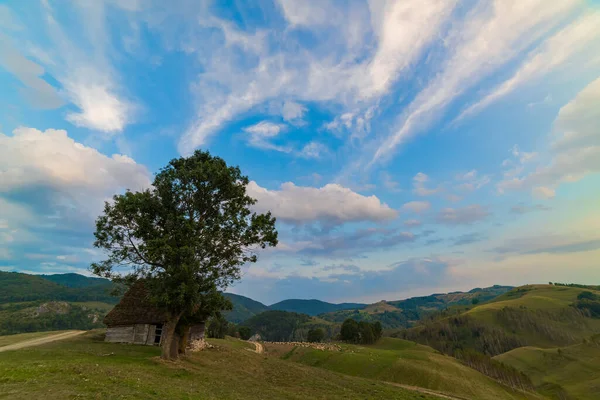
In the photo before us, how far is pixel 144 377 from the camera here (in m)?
23.0

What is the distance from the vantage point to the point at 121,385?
1922cm

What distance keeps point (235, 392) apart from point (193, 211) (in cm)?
2038

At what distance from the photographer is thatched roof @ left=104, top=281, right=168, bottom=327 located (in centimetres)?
4253

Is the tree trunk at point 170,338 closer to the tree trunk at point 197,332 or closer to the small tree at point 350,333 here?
the tree trunk at point 197,332

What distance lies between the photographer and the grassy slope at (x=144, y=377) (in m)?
17.3

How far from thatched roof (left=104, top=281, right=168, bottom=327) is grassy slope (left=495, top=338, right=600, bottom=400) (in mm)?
110059

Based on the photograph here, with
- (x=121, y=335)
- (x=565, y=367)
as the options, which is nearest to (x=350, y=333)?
(x=565, y=367)

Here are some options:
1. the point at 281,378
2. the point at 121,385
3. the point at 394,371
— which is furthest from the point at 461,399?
the point at 121,385

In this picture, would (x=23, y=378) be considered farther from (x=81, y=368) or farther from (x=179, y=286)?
(x=179, y=286)

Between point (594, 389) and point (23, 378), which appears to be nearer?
point (23, 378)

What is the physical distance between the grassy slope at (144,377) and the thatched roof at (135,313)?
3.33 meters

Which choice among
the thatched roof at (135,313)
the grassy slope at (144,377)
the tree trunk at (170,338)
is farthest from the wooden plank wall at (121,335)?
the tree trunk at (170,338)

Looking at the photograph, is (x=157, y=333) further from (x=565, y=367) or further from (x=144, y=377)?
(x=565, y=367)

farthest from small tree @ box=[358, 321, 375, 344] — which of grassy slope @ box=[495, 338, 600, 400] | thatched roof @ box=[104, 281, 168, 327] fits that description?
thatched roof @ box=[104, 281, 168, 327]
